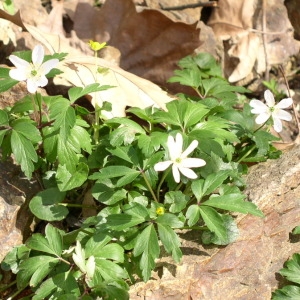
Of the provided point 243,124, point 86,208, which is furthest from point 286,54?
point 86,208

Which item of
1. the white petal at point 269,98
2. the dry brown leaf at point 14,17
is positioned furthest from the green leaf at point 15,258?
the dry brown leaf at point 14,17

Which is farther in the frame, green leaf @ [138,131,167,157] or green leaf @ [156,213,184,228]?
green leaf @ [138,131,167,157]

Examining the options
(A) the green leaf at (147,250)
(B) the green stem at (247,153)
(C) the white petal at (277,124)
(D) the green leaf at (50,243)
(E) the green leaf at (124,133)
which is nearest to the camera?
(A) the green leaf at (147,250)

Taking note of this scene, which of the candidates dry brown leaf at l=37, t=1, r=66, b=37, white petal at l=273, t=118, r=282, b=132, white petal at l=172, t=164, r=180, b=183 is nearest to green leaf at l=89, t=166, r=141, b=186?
white petal at l=172, t=164, r=180, b=183

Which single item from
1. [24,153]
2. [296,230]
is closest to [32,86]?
[24,153]

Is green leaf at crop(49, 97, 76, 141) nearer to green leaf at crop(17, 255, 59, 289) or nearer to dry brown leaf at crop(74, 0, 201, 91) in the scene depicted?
green leaf at crop(17, 255, 59, 289)

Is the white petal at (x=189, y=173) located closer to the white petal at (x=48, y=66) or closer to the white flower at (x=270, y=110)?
the white flower at (x=270, y=110)
